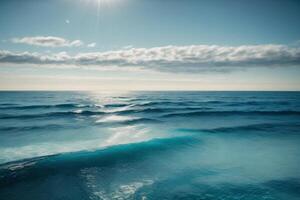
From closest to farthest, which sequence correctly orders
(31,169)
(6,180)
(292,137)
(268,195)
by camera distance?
(268,195) < (6,180) < (31,169) < (292,137)

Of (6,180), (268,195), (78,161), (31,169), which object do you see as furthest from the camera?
(78,161)

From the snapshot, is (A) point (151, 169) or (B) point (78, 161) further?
(B) point (78, 161)

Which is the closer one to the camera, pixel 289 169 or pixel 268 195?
pixel 268 195

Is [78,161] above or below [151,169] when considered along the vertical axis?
above

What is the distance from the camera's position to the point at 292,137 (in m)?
14.2

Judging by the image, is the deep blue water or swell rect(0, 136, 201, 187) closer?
the deep blue water

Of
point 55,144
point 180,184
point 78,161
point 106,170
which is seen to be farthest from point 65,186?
point 55,144

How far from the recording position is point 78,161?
347 inches

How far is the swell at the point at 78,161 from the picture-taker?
747 cm

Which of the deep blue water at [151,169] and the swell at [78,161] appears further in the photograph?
the swell at [78,161]

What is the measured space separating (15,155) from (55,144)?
2565 mm

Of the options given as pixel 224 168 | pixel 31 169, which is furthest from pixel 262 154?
pixel 31 169

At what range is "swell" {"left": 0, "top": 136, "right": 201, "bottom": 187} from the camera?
24.5ft

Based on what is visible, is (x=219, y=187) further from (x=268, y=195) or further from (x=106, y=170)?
(x=106, y=170)
